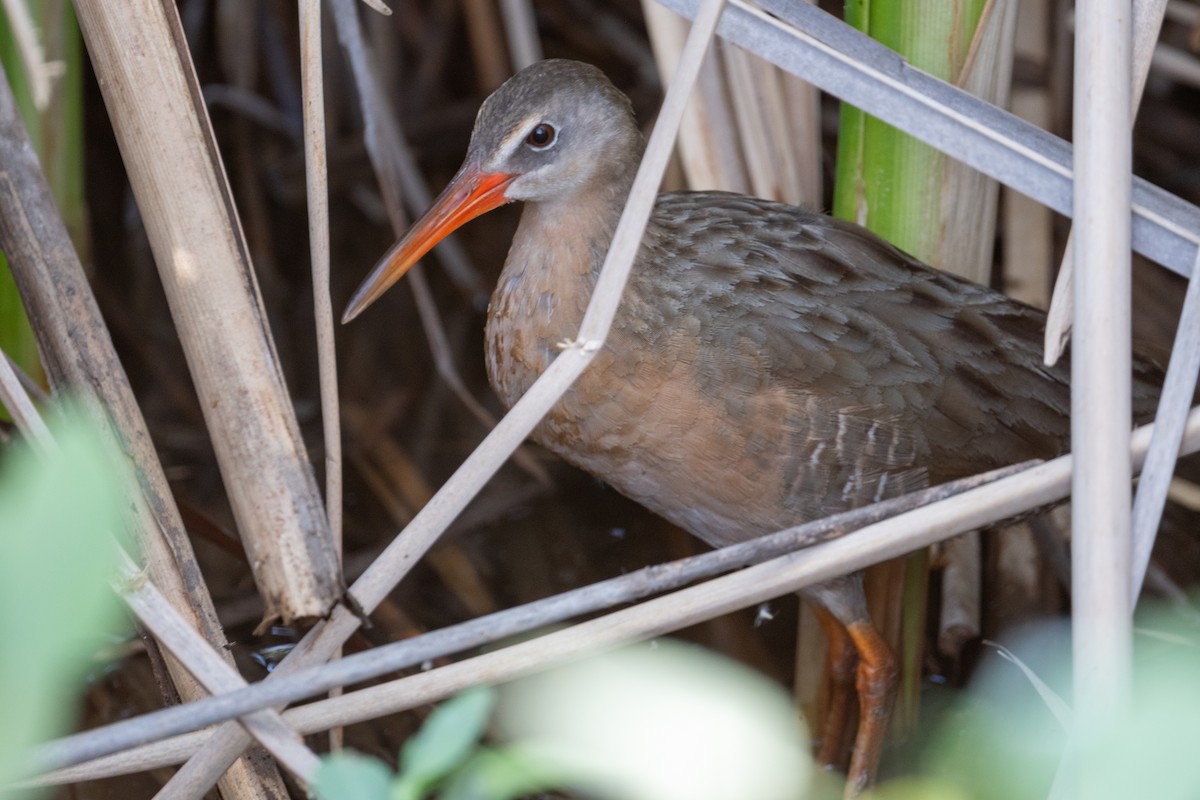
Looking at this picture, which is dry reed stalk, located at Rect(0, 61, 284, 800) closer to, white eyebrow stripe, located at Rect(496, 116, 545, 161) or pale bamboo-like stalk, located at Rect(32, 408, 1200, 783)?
pale bamboo-like stalk, located at Rect(32, 408, 1200, 783)

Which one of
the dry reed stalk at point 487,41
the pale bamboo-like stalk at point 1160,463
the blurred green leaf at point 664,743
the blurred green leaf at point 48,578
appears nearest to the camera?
the blurred green leaf at point 48,578

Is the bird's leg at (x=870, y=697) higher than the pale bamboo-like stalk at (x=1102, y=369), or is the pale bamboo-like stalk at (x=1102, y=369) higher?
the pale bamboo-like stalk at (x=1102, y=369)

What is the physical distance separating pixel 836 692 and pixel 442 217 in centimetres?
118

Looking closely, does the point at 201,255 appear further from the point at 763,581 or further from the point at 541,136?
the point at 763,581

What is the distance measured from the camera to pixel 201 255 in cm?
149

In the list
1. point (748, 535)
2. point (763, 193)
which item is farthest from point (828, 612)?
point (763, 193)

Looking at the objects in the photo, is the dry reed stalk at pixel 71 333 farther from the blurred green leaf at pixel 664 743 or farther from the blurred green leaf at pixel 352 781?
the blurred green leaf at pixel 352 781

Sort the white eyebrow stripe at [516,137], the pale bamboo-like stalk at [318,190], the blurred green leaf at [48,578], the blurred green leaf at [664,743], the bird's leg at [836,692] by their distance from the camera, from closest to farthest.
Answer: the blurred green leaf at [48,578] < the blurred green leaf at [664,743] < the pale bamboo-like stalk at [318,190] < the white eyebrow stripe at [516,137] < the bird's leg at [836,692]

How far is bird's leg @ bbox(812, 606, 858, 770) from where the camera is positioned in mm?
2316

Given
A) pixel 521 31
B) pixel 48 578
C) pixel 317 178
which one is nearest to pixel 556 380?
pixel 317 178

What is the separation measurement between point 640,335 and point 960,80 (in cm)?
59

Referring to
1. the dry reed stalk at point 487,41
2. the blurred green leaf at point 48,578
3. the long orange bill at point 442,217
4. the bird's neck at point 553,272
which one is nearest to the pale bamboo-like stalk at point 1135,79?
the bird's neck at point 553,272

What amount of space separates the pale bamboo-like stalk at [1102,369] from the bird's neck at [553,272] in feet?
2.52

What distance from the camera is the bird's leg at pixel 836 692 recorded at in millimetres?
2316
